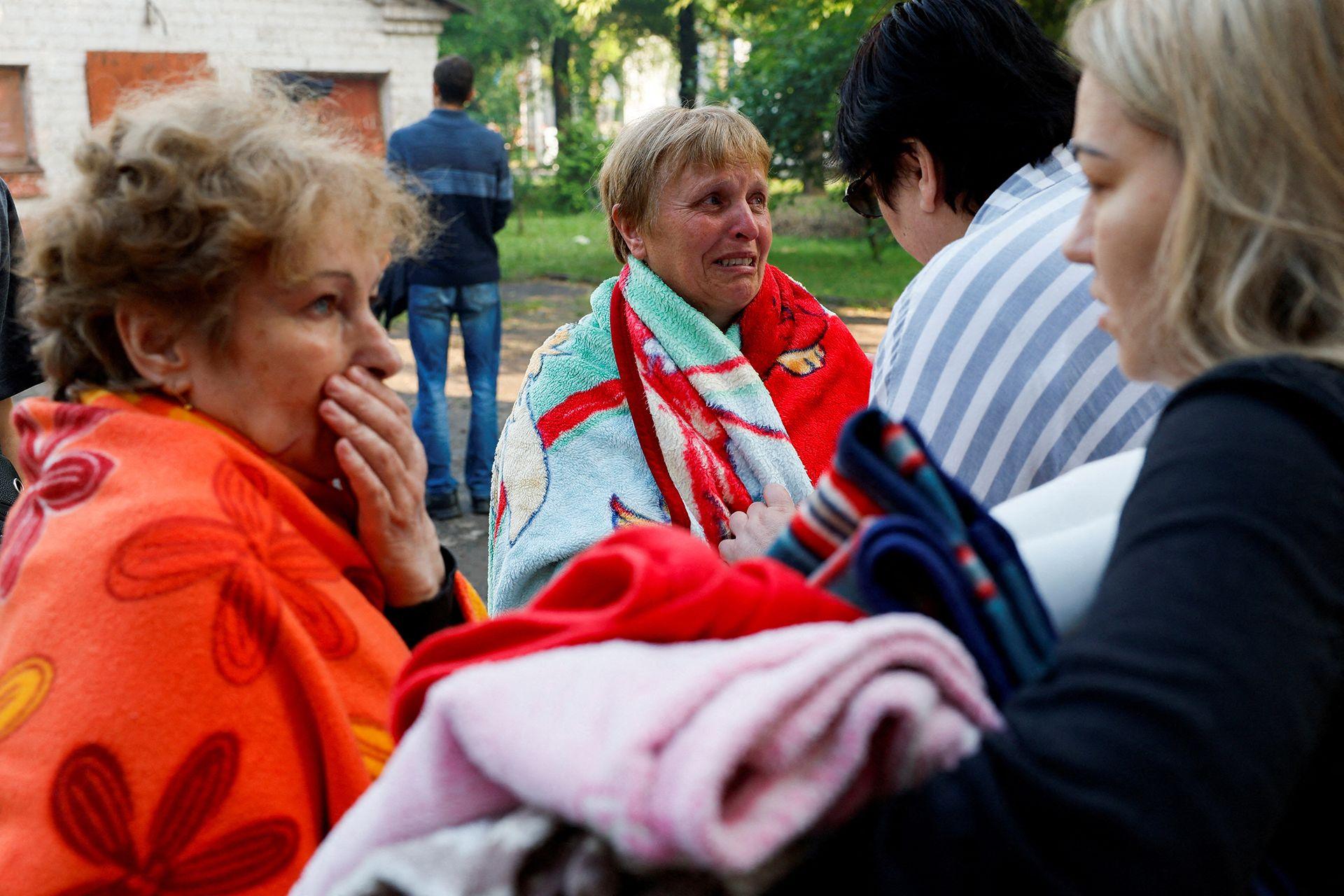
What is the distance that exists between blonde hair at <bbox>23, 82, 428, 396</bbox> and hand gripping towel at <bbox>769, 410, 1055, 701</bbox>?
3.21ft

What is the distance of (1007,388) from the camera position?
1832mm

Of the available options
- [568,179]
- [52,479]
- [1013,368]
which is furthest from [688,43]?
[52,479]

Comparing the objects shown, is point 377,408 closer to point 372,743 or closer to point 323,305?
point 323,305

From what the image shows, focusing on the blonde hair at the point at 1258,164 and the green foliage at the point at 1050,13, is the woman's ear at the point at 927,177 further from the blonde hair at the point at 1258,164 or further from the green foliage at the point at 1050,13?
the green foliage at the point at 1050,13

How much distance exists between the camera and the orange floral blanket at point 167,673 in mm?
1388

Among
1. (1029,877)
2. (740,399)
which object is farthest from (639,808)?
(740,399)

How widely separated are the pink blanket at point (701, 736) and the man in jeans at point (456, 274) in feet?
18.7

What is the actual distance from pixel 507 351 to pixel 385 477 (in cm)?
967

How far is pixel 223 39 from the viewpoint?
16.5m

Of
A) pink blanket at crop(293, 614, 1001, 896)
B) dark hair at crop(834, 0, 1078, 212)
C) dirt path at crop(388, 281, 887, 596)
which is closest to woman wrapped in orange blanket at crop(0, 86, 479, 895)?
pink blanket at crop(293, 614, 1001, 896)

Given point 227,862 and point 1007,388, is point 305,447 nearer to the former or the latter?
point 227,862

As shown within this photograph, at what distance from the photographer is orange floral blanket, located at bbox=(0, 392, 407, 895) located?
139 centimetres

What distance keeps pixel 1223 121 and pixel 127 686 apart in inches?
52.8

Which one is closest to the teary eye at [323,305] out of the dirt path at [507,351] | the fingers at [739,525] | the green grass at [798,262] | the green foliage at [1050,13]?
the fingers at [739,525]
